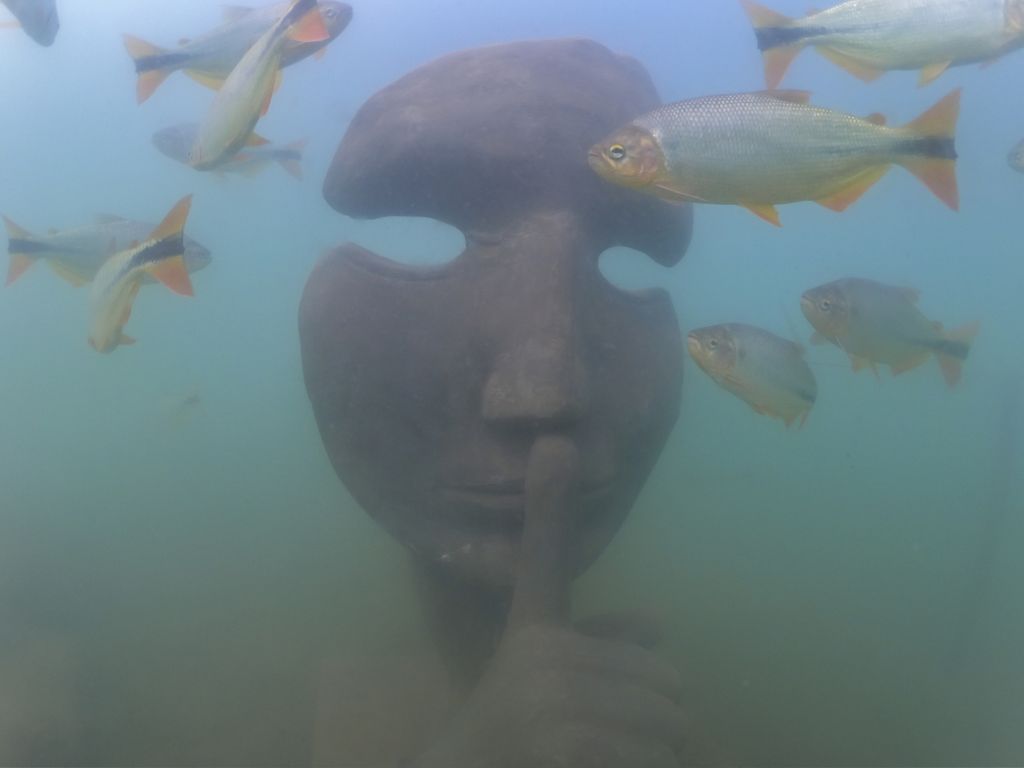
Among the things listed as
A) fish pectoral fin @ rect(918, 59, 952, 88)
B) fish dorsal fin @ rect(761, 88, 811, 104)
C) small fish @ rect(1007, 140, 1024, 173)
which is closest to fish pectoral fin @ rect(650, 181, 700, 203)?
fish dorsal fin @ rect(761, 88, 811, 104)

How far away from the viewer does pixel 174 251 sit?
2652 mm

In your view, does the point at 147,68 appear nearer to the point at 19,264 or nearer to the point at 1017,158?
the point at 19,264

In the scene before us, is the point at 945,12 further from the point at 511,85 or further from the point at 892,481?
the point at 892,481

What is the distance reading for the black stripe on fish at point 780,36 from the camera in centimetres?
269

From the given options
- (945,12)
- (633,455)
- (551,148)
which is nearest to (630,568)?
(633,455)

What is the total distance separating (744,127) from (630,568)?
6.00m

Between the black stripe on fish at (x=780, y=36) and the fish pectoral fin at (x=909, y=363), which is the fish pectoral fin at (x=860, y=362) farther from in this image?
the black stripe on fish at (x=780, y=36)

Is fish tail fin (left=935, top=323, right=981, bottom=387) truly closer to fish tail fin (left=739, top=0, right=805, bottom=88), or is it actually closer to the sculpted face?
the sculpted face

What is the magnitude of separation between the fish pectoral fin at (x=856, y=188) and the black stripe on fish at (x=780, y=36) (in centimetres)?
72

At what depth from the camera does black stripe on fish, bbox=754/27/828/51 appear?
2688 mm

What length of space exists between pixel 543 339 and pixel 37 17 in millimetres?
3223

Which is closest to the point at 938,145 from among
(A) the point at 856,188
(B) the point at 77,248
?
(A) the point at 856,188

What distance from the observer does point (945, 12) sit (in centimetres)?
290

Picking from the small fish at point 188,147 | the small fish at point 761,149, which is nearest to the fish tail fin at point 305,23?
the small fish at point 761,149
